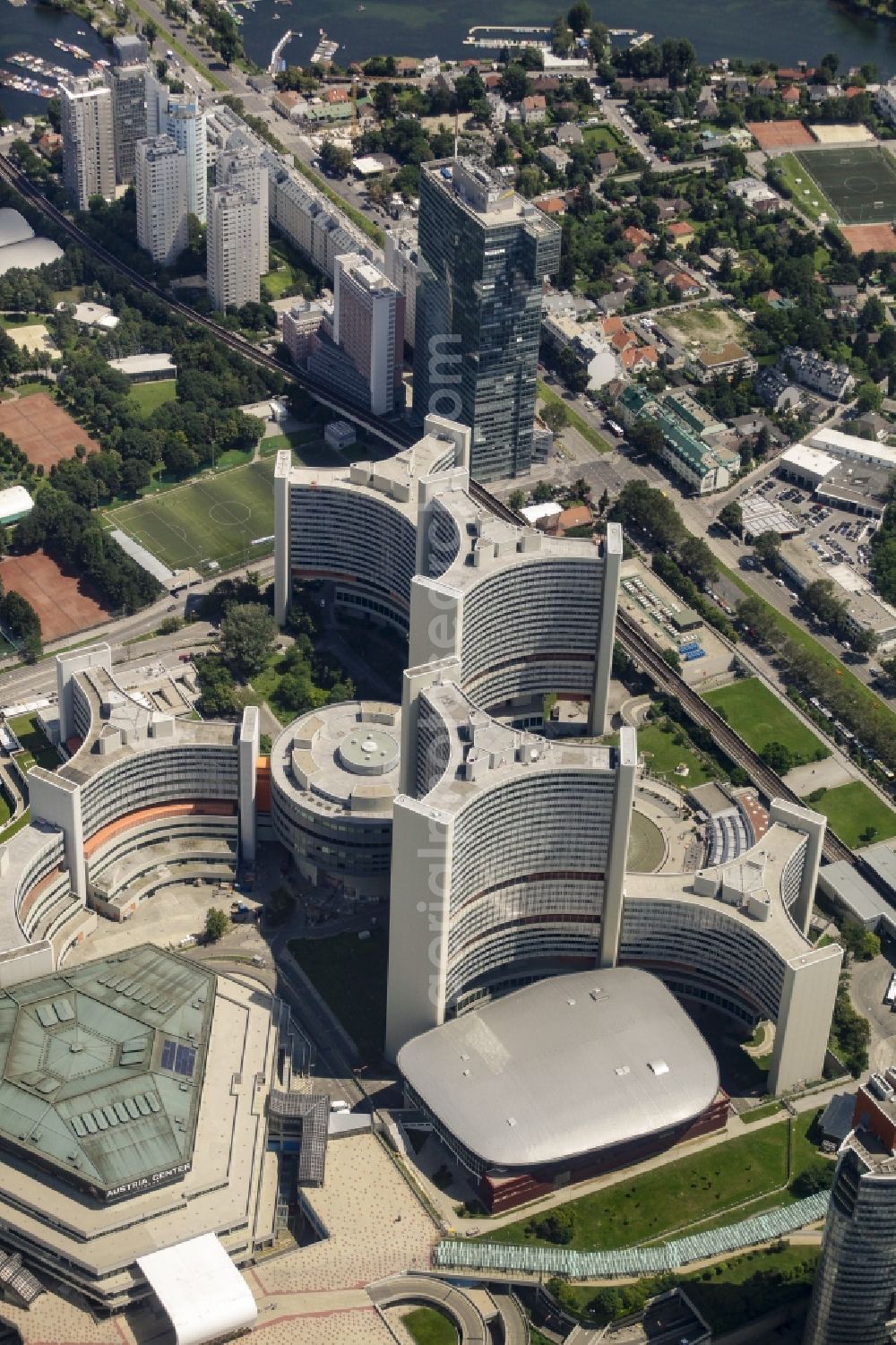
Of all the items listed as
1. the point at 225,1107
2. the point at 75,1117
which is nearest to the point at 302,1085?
the point at 225,1107

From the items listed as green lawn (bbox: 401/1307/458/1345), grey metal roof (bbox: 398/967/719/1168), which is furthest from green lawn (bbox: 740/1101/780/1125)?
green lawn (bbox: 401/1307/458/1345)

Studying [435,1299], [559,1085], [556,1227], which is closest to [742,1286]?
[556,1227]

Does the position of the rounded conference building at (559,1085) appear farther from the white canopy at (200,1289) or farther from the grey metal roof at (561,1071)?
the white canopy at (200,1289)

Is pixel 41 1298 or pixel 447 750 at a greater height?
pixel 447 750

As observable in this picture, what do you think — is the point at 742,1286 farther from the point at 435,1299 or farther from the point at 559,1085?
the point at 435,1299

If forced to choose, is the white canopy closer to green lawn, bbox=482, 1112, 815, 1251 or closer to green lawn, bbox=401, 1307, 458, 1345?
green lawn, bbox=401, 1307, 458, 1345

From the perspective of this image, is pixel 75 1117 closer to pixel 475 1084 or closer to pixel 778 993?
pixel 475 1084

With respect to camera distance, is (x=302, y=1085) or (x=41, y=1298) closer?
(x=41, y=1298)
